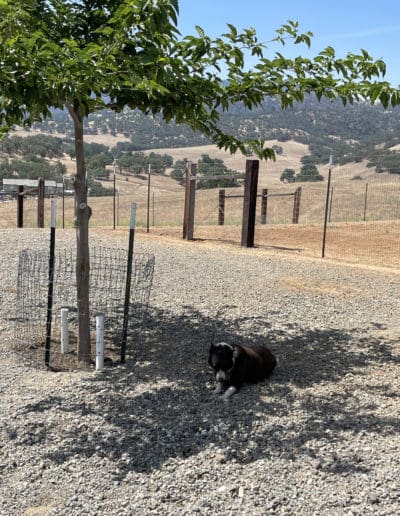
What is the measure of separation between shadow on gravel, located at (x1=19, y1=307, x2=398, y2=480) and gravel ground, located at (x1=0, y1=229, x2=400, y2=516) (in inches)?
0.6

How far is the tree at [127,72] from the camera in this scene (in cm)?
412

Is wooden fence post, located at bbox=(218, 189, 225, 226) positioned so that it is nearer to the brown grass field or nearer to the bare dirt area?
the brown grass field

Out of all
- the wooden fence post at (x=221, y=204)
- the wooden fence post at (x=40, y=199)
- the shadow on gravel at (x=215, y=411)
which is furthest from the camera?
the wooden fence post at (x=221, y=204)

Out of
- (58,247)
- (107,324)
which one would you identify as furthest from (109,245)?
(107,324)

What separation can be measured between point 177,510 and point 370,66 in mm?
4265

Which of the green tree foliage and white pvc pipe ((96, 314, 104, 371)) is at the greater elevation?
the green tree foliage

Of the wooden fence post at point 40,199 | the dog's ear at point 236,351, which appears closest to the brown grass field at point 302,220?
the wooden fence post at point 40,199

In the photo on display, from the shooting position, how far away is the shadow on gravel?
13.6 feet

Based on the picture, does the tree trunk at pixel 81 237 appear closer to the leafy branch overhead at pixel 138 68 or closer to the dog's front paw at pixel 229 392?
the leafy branch overhead at pixel 138 68

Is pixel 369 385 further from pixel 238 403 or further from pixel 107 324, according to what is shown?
pixel 107 324

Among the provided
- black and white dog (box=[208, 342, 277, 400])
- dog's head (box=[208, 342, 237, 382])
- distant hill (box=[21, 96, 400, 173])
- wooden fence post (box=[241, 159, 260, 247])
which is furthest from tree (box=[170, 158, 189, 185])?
distant hill (box=[21, 96, 400, 173])

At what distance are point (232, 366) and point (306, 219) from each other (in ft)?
74.4

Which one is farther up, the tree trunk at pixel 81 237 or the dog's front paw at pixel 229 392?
the tree trunk at pixel 81 237

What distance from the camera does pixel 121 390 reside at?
5289 millimetres
